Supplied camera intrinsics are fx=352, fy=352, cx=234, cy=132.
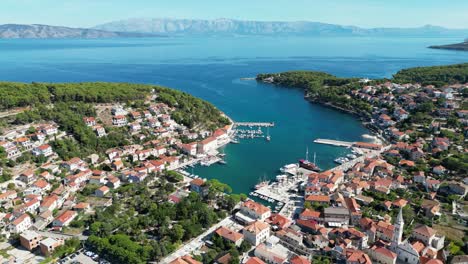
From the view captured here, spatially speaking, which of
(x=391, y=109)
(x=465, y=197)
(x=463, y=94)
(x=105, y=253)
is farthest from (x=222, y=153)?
(x=463, y=94)

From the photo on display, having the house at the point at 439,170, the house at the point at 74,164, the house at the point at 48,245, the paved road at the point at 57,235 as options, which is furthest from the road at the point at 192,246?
the house at the point at 439,170

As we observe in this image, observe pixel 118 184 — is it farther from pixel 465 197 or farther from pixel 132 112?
pixel 465 197

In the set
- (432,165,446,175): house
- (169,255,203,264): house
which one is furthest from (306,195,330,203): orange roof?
(432,165,446,175): house

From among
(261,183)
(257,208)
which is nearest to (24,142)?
(261,183)

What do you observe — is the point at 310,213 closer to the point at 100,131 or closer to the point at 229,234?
the point at 229,234

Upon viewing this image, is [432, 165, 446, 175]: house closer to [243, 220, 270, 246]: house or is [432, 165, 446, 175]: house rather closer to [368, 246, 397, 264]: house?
[368, 246, 397, 264]: house

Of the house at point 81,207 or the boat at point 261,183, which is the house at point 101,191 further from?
the boat at point 261,183
